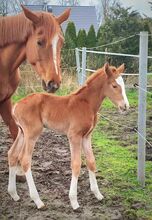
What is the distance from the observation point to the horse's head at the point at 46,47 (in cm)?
366

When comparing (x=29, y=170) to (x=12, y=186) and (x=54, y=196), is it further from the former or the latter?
(x=54, y=196)

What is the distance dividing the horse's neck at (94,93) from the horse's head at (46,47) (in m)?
0.40

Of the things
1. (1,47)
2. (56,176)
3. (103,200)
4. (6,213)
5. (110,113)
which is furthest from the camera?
(110,113)

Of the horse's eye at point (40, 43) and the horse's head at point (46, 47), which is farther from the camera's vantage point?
the horse's eye at point (40, 43)

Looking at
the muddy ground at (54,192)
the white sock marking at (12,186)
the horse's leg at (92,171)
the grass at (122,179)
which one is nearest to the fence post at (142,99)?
the grass at (122,179)

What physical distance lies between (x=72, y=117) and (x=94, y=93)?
35cm

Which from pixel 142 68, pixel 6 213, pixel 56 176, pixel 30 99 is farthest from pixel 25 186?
pixel 142 68

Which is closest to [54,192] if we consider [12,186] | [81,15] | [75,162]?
[12,186]

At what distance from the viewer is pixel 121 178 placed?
4.61 m

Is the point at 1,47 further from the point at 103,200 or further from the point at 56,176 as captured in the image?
the point at 103,200

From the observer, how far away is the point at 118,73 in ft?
12.7

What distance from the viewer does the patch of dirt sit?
3621 mm

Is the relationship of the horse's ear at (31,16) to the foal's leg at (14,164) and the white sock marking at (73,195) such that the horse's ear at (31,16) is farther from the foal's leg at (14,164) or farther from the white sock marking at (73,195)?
the white sock marking at (73,195)

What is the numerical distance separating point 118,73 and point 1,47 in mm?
1298
